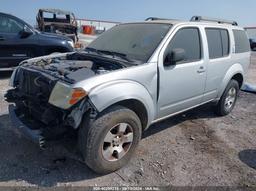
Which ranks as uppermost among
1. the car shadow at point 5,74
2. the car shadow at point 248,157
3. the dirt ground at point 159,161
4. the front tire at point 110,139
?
the front tire at point 110,139

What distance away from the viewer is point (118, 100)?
284 cm

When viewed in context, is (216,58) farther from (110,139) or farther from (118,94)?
(110,139)

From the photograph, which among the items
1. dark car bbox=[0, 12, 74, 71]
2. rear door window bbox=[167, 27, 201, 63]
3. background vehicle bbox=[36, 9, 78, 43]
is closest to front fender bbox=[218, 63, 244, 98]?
rear door window bbox=[167, 27, 201, 63]

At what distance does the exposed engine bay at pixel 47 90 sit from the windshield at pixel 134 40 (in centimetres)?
35

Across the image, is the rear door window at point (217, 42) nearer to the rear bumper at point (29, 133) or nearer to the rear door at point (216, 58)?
the rear door at point (216, 58)

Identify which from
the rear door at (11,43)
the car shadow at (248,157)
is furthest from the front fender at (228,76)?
the rear door at (11,43)

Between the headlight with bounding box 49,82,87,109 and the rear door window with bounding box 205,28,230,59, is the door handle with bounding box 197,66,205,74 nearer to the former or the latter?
the rear door window with bounding box 205,28,230,59

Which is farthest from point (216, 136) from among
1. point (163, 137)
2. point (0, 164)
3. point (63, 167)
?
point (0, 164)

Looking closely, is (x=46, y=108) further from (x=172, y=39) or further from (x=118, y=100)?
(x=172, y=39)

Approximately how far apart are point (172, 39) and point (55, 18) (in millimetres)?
14210

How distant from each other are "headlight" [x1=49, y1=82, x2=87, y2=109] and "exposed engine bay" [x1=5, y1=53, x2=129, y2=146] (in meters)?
0.07

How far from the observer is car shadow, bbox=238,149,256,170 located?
351 centimetres

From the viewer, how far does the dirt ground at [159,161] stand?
2.97m

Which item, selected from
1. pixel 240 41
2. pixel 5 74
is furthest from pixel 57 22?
pixel 240 41
